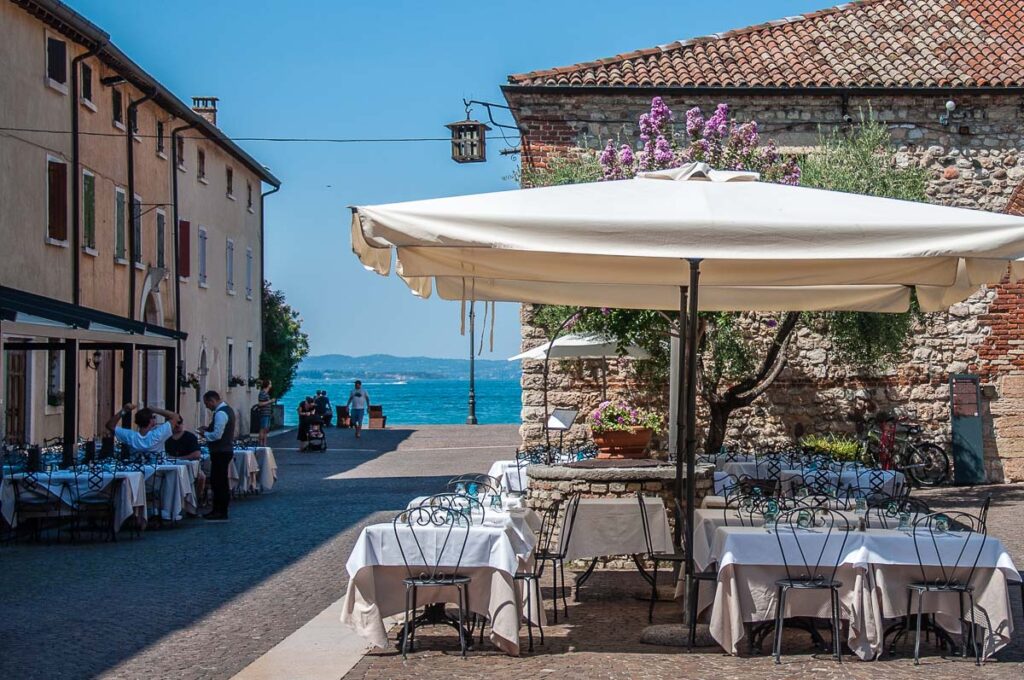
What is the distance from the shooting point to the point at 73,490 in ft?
47.7

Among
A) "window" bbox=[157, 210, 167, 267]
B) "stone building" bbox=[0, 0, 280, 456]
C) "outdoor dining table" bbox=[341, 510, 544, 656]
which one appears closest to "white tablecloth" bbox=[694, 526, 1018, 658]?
"outdoor dining table" bbox=[341, 510, 544, 656]

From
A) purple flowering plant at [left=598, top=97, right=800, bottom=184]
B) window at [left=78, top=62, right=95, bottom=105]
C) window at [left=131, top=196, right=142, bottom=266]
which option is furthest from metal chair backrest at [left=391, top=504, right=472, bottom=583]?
window at [left=131, top=196, right=142, bottom=266]

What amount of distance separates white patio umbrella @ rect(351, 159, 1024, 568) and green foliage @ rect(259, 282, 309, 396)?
36266 millimetres

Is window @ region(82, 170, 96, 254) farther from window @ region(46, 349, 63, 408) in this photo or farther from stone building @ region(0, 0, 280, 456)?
window @ region(46, 349, 63, 408)

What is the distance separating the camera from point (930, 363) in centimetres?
2178

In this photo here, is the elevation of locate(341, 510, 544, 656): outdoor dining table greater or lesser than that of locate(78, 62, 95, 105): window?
lesser

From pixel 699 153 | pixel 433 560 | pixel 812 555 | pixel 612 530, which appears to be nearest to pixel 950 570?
pixel 812 555

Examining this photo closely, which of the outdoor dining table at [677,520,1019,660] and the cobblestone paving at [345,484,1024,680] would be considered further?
the outdoor dining table at [677,520,1019,660]

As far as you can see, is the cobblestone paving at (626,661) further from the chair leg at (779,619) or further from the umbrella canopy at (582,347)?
the umbrella canopy at (582,347)

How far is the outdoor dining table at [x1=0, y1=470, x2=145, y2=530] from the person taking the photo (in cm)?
1451


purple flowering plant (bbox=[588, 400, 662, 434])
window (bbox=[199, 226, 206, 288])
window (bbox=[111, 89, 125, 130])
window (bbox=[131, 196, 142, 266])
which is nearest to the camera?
purple flowering plant (bbox=[588, 400, 662, 434])

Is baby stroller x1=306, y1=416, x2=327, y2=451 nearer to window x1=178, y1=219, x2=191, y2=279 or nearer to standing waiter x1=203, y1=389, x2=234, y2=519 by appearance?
window x1=178, y1=219, x2=191, y2=279

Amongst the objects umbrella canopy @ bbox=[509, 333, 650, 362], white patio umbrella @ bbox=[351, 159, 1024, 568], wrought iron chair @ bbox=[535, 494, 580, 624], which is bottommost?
wrought iron chair @ bbox=[535, 494, 580, 624]

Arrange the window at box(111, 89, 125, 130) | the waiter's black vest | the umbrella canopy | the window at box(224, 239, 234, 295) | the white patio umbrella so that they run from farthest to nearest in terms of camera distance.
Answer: the window at box(224, 239, 234, 295), the window at box(111, 89, 125, 130), the umbrella canopy, the waiter's black vest, the white patio umbrella
